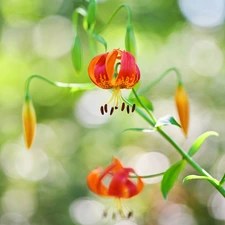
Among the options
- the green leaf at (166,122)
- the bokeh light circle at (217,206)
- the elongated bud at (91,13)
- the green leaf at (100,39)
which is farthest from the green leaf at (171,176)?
the bokeh light circle at (217,206)

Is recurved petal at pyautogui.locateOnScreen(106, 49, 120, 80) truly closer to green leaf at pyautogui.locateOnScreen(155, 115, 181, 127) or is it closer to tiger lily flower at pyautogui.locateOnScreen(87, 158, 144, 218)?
green leaf at pyautogui.locateOnScreen(155, 115, 181, 127)

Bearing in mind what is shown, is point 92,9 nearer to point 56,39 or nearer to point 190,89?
point 190,89

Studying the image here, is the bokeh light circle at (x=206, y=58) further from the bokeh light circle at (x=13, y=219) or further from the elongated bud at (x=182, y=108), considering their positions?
the elongated bud at (x=182, y=108)

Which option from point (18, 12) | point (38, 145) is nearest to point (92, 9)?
point (18, 12)

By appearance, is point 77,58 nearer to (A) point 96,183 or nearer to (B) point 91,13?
(B) point 91,13

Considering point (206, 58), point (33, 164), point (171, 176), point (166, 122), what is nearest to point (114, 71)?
point (166, 122)
